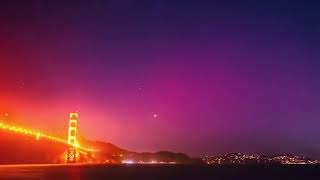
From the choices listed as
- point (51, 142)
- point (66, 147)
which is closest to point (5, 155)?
point (51, 142)

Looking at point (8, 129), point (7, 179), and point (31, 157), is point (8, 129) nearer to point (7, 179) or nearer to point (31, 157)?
point (31, 157)

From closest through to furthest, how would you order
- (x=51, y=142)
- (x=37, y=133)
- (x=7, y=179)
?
(x=7, y=179) < (x=37, y=133) < (x=51, y=142)

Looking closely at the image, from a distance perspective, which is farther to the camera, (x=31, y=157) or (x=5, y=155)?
(x=31, y=157)

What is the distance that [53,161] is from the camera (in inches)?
7318

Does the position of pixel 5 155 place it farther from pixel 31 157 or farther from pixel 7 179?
pixel 7 179

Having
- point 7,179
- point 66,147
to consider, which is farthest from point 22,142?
point 7,179

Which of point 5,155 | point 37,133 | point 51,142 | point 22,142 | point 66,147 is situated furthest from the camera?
point 66,147

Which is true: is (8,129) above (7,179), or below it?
above

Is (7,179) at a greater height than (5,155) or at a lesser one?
lesser

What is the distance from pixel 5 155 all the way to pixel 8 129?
7639mm

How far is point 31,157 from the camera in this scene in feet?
543

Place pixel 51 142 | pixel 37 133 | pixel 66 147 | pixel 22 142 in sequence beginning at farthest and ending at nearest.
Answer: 1. pixel 66 147
2. pixel 51 142
3. pixel 37 133
4. pixel 22 142

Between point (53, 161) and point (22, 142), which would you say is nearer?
point (22, 142)

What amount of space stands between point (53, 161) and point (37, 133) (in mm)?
21511
